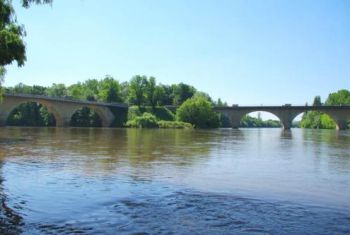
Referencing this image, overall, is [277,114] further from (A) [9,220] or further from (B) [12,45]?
(A) [9,220]

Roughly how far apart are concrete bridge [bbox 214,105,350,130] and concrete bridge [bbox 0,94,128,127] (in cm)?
3453

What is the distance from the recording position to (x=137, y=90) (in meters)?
144

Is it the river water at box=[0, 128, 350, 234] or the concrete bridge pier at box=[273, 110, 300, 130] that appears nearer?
the river water at box=[0, 128, 350, 234]

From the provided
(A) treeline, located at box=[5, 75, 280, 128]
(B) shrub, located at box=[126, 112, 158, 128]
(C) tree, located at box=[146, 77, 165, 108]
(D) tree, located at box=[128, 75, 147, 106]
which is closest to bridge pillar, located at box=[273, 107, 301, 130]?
(A) treeline, located at box=[5, 75, 280, 128]

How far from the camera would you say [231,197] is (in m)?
13.3

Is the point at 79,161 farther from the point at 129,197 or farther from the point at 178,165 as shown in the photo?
the point at 129,197

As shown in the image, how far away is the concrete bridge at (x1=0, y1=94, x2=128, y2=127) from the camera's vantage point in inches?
3952

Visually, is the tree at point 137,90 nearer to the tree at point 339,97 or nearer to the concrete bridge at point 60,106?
the concrete bridge at point 60,106

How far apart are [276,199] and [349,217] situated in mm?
2585

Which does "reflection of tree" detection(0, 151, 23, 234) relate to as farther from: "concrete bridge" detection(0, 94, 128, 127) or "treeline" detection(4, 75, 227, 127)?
"treeline" detection(4, 75, 227, 127)

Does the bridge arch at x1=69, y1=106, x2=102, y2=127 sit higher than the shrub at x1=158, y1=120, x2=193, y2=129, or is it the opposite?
the bridge arch at x1=69, y1=106, x2=102, y2=127

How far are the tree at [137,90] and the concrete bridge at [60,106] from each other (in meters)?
6.81

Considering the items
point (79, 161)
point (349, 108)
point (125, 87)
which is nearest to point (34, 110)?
point (125, 87)

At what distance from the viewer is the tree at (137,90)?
144 metres
